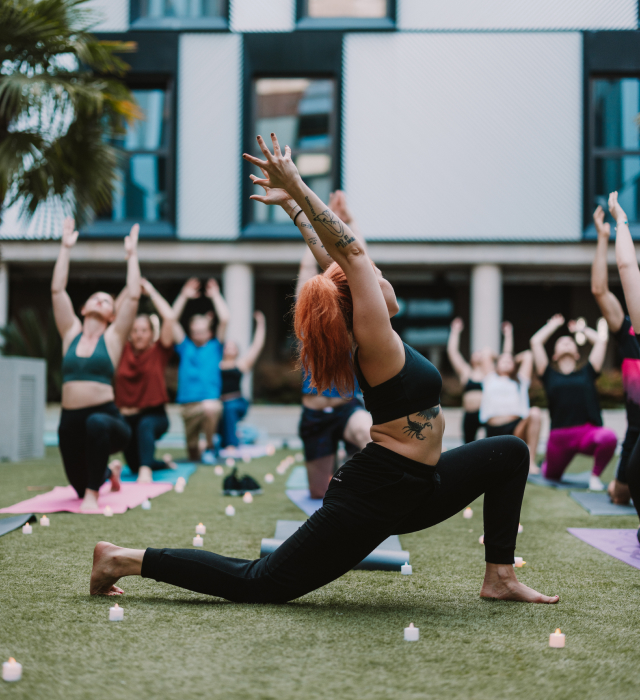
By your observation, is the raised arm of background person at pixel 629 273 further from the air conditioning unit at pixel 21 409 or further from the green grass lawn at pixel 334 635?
the air conditioning unit at pixel 21 409

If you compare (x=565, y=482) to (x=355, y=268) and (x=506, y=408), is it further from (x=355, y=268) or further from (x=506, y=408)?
(x=355, y=268)

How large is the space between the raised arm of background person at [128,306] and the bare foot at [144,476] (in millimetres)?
1765

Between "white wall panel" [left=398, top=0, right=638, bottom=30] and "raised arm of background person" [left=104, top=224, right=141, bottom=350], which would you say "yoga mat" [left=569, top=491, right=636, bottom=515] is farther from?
"white wall panel" [left=398, top=0, right=638, bottom=30]

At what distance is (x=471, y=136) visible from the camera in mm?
14430

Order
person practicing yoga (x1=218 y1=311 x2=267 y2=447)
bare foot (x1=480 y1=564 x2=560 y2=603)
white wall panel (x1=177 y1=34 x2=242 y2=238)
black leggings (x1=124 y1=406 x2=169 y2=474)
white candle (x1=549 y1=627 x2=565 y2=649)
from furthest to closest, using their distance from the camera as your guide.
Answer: white wall panel (x1=177 y1=34 x2=242 y2=238), person practicing yoga (x1=218 y1=311 x2=267 y2=447), black leggings (x1=124 y1=406 x2=169 y2=474), bare foot (x1=480 y1=564 x2=560 y2=603), white candle (x1=549 y1=627 x2=565 y2=649)

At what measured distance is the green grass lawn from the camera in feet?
6.47

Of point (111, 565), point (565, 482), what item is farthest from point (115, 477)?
point (565, 482)

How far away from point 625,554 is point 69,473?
4055mm

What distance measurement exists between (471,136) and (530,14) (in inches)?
110

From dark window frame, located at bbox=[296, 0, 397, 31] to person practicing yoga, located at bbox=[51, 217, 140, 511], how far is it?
1087 centimetres

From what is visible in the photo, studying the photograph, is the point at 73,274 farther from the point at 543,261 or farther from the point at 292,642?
the point at 292,642

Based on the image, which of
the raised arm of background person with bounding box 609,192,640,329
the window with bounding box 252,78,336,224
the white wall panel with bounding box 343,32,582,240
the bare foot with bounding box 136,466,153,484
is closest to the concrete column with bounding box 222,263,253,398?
the window with bounding box 252,78,336,224

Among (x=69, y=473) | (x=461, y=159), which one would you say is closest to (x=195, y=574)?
(x=69, y=473)

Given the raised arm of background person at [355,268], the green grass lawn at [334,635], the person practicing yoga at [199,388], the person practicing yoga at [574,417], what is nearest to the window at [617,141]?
the person practicing yoga at [574,417]
